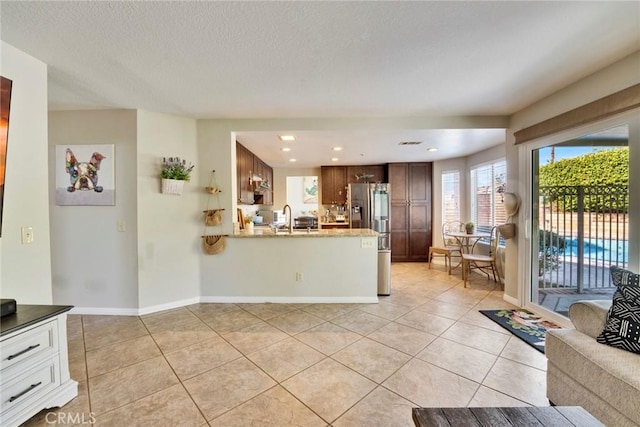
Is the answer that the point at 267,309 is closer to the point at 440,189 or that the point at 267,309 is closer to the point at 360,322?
the point at 360,322

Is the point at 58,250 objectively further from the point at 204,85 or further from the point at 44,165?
the point at 204,85

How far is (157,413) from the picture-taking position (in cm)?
160

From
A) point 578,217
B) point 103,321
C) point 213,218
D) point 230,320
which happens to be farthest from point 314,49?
point 103,321

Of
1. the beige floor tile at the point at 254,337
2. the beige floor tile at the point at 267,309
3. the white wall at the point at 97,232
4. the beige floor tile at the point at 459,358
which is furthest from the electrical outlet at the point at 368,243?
the white wall at the point at 97,232

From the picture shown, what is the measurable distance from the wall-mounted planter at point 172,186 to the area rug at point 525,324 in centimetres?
397

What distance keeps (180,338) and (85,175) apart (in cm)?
221

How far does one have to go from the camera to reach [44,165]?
1971mm

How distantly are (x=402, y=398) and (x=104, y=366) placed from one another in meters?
2.33

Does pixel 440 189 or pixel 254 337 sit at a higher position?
pixel 440 189

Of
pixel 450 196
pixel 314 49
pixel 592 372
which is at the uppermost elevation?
pixel 314 49

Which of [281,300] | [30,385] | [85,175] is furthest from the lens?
[281,300]

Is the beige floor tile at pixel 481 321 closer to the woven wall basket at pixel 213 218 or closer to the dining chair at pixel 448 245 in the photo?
the dining chair at pixel 448 245

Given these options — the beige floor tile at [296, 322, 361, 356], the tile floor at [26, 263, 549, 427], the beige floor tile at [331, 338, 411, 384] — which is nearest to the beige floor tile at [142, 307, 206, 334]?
the tile floor at [26, 263, 549, 427]

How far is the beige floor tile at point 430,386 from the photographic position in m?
1.69
